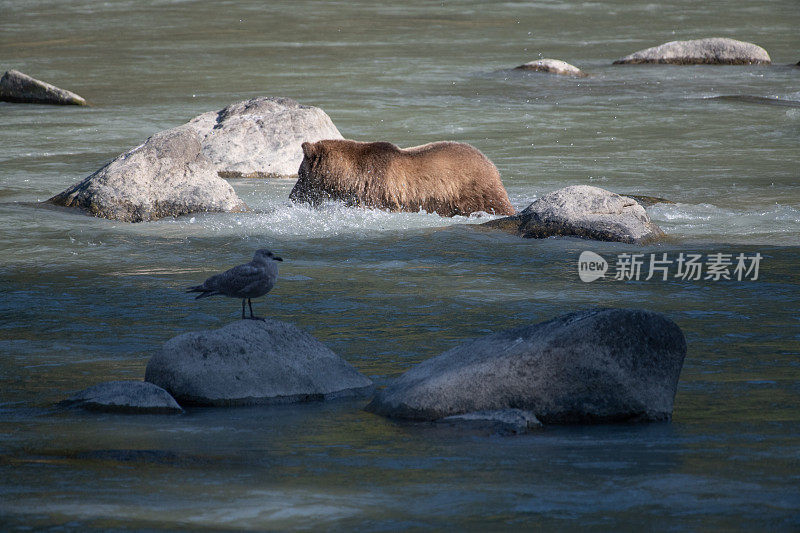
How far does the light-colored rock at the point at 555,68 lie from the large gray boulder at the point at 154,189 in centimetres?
1460

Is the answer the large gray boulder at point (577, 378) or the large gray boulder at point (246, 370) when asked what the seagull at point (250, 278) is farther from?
the large gray boulder at point (577, 378)

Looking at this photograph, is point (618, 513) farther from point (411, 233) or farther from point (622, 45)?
point (622, 45)

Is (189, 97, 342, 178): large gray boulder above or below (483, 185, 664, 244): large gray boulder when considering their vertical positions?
above

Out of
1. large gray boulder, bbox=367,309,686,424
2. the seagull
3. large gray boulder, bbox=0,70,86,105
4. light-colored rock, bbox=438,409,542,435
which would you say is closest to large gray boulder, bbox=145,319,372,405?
the seagull

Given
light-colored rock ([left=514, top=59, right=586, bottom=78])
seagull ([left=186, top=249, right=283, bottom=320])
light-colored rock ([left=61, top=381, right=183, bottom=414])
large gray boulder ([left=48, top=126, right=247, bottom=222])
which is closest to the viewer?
A: light-colored rock ([left=61, top=381, right=183, bottom=414])

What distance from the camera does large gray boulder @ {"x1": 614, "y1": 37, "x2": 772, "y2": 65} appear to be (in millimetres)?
28484

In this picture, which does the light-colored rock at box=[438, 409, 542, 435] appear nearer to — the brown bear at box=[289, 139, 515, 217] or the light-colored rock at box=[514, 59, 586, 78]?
the brown bear at box=[289, 139, 515, 217]

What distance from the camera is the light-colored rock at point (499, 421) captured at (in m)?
5.86

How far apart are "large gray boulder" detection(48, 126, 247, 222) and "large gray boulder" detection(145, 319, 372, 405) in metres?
6.66

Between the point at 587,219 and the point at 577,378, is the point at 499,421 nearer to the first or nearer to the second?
the point at 577,378

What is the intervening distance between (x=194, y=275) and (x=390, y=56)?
21202 millimetres

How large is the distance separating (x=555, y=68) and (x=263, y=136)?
12142 mm

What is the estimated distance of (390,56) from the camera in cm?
3048

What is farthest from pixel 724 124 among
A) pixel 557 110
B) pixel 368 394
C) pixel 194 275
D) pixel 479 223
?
pixel 368 394
